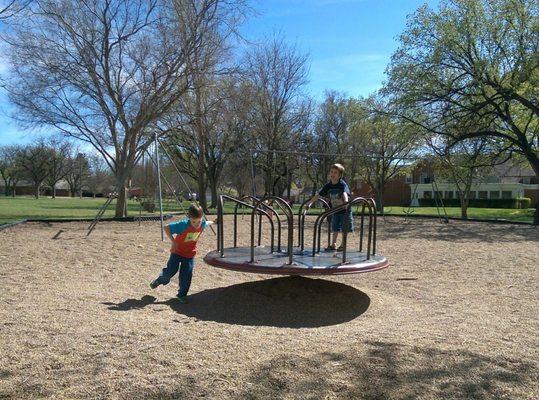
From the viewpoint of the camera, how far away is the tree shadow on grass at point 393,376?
3.03m

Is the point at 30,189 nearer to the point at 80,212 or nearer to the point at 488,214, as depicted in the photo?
the point at 80,212

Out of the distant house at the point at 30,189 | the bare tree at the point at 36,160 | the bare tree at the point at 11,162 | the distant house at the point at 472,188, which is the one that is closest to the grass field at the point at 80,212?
the distant house at the point at 472,188

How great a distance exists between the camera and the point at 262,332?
459 cm

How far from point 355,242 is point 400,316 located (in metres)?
7.19

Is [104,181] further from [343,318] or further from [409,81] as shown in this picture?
[343,318]

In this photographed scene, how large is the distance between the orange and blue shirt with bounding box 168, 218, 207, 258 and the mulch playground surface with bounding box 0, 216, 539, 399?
0.61 m

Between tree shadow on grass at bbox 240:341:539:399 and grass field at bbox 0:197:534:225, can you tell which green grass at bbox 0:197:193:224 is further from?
tree shadow on grass at bbox 240:341:539:399

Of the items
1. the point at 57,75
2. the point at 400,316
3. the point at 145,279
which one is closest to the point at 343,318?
the point at 400,316

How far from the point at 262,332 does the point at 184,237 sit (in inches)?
73.1

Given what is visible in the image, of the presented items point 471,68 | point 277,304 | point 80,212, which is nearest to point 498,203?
point 471,68

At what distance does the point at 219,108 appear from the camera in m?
22.2

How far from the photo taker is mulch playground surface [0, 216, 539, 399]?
3105mm

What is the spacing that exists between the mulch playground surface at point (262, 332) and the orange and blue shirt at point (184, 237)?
61cm

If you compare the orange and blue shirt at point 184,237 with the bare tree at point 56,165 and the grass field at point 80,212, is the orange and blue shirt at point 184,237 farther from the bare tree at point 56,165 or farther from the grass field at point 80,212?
the bare tree at point 56,165
